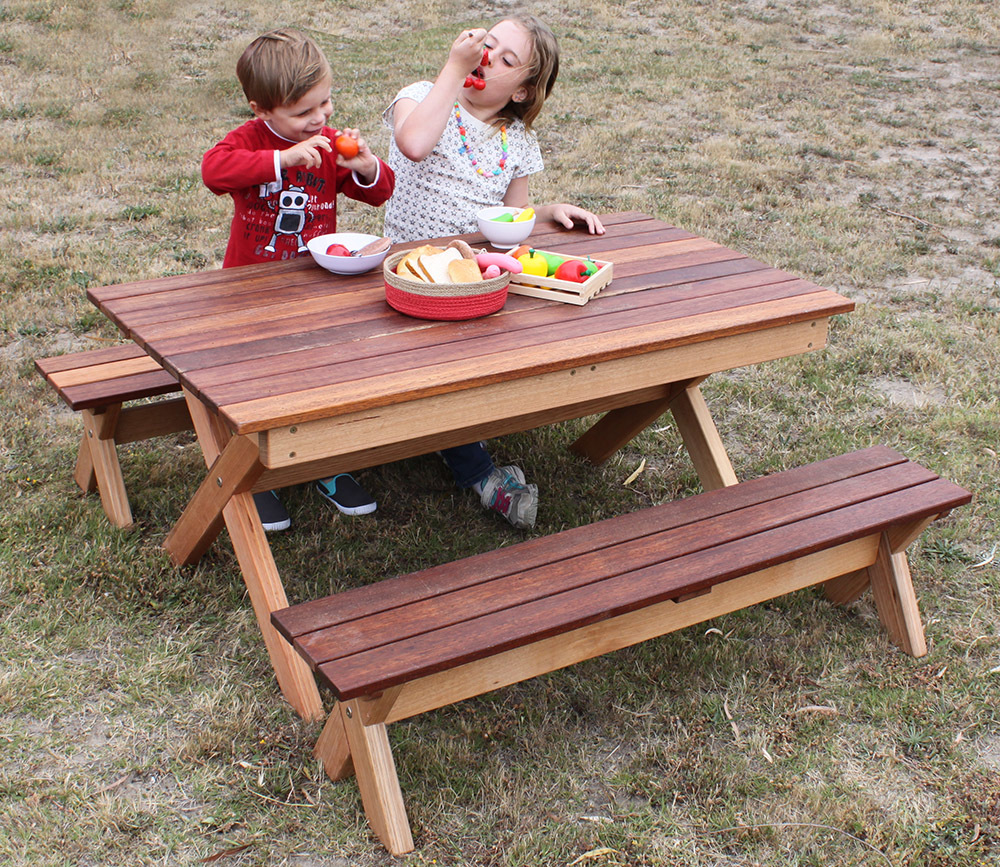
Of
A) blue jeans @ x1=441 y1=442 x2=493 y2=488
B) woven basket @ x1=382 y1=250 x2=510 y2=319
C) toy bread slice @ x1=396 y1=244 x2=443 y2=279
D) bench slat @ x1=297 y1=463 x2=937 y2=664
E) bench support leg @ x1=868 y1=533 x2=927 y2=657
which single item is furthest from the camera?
blue jeans @ x1=441 y1=442 x2=493 y2=488

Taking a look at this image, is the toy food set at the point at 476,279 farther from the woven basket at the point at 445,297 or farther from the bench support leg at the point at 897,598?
the bench support leg at the point at 897,598

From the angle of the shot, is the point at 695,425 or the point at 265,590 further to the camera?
the point at 695,425

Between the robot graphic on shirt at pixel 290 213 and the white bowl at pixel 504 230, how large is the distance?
59 centimetres

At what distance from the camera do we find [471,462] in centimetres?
333

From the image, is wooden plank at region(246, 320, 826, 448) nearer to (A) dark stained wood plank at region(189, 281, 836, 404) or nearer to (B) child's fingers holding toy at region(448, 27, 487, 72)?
(A) dark stained wood plank at region(189, 281, 836, 404)

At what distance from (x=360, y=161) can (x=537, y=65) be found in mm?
670

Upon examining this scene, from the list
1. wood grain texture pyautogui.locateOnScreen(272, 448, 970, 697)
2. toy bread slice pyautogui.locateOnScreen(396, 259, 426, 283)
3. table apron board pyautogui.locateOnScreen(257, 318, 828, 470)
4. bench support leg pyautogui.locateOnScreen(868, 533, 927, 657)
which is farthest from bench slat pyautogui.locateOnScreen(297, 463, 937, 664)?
toy bread slice pyautogui.locateOnScreen(396, 259, 426, 283)

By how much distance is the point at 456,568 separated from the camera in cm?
221

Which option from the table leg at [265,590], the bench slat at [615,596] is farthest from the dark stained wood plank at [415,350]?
the bench slat at [615,596]

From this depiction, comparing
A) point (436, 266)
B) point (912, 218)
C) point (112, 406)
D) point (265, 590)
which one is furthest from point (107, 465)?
point (912, 218)

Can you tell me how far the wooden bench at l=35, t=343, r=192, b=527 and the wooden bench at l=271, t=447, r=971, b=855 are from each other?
117cm

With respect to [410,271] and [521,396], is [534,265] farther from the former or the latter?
[521,396]

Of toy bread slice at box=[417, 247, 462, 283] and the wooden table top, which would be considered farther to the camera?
toy bread slice at box=[417, 247, 462, 283]

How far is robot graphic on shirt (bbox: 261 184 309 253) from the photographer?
3.03 meters
